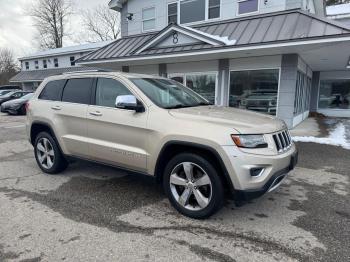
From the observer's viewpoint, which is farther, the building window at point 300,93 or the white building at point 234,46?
the building window at point 300,93

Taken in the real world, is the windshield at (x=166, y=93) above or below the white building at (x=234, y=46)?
below


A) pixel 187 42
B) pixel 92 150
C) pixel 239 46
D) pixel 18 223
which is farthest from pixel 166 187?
pixel 187 42

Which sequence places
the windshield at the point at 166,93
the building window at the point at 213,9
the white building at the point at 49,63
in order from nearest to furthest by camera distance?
the windshield at the point at 166,93
the building window at the point at 213,9
the white building at the point at 49,63

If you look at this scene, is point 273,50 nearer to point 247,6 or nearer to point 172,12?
point 247,6

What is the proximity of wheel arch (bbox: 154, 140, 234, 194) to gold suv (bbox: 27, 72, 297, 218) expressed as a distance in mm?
12

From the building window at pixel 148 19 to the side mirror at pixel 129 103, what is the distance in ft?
36.5

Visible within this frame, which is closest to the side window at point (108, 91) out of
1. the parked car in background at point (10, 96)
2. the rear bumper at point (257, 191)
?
the rear bumper at point (257, 191)

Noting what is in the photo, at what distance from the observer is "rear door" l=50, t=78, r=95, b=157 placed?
4.57 metres

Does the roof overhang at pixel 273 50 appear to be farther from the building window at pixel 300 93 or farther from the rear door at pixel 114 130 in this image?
the rear door at pixel 114 130

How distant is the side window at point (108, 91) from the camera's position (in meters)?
4.27

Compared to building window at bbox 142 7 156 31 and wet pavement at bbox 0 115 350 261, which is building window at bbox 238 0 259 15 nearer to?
building window at bbox 142 7 156 31

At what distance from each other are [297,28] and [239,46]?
187 centimetres

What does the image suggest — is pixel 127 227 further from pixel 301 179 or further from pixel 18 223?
pixel 301 179

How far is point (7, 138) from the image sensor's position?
9.48m
